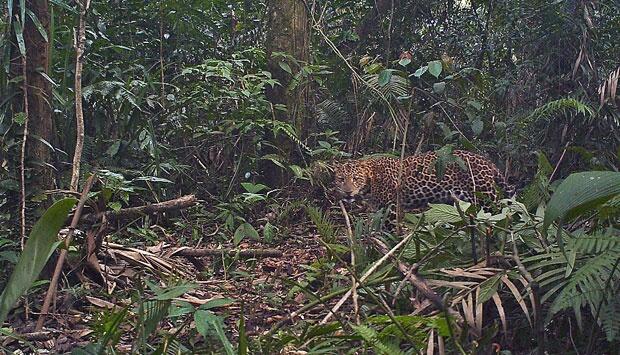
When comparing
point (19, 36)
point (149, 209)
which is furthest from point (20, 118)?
point (149, 209)

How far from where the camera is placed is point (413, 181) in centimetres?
679

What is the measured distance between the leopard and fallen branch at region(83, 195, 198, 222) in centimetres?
309

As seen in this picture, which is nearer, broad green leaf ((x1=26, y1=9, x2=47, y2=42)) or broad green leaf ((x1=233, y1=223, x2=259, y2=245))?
broad green leaf ((x1=26, y1=9, x2=47, y2=42))

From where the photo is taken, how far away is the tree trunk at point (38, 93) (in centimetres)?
405

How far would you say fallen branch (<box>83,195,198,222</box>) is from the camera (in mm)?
3695

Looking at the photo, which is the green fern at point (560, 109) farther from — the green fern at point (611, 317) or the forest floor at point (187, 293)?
the green fern at point (611, 317)

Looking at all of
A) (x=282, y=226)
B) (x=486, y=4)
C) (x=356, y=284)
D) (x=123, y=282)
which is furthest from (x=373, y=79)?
(x=486, y=4)

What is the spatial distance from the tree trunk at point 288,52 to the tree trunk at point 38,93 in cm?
308

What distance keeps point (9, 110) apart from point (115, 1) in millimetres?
3232

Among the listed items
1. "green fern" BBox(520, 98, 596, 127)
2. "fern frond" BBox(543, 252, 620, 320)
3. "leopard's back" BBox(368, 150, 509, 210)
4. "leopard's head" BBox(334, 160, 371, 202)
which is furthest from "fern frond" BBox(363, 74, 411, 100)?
"fern frond" BBox(543, 252, 620, 320)

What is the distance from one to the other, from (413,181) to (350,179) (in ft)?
1.79

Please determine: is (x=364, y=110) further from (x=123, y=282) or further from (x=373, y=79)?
(x=123, y=282)

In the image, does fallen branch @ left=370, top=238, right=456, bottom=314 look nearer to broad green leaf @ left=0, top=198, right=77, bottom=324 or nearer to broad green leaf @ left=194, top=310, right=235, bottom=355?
broad green leaf @ left=194, top=310, right=235, bottom=355

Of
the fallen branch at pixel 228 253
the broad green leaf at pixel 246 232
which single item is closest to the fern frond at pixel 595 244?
the fallen branch at pixel 228 253
